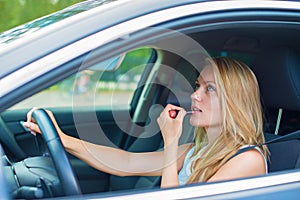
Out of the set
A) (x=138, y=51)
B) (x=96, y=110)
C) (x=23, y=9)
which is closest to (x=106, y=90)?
(x=96, y=110)

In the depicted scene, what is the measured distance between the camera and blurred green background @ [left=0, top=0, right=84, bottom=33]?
4.16 meters

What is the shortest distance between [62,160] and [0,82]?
1.41ft

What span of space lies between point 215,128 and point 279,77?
0.47 metres

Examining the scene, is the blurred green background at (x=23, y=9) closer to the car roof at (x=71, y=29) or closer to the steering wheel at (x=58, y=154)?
the steering wheel at (x=58, y=154)

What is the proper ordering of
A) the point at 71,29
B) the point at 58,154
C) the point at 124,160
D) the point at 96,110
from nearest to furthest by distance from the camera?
1. the point at 71,29
2. the point at 58,154
3. the point at 124,160
4. the point at 96,110

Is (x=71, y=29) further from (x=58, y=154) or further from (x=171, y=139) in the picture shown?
(x=171, y=139)

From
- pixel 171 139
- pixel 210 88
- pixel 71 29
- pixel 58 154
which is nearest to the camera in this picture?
pixel 71 29

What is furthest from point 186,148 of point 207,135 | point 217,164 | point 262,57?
point 262,57

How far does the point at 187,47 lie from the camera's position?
248 cm

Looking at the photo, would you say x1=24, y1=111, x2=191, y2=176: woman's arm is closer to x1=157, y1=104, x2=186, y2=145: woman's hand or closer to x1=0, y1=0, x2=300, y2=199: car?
x1=0, y1=0, x2=300, y2=199: car

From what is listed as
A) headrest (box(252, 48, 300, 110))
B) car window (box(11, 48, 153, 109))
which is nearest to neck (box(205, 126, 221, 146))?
headrest (box(252, 48, 300, 110))

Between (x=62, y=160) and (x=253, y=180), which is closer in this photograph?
(x=253, y=180)

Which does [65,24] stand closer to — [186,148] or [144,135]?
[186,148]

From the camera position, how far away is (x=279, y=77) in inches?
94.0
